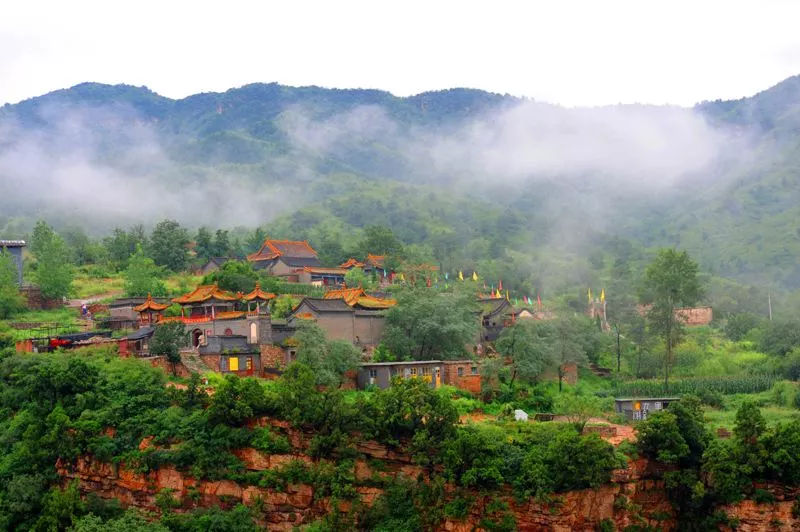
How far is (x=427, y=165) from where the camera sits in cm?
15612

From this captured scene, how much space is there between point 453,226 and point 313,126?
65863 millimetres

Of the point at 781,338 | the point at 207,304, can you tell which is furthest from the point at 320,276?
the point at 781,338

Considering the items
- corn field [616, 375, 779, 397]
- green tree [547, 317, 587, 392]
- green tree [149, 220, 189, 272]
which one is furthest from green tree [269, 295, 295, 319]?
corn field [616, 375, 779, 397]

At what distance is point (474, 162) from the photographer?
156 m

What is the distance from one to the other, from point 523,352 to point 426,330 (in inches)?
159

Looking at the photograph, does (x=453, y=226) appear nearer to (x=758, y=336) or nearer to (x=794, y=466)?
(x=758, y=336)

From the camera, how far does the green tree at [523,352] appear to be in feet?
131

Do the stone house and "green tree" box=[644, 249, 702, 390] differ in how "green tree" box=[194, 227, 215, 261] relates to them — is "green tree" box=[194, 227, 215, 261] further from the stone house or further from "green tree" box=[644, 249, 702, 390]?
the stone house

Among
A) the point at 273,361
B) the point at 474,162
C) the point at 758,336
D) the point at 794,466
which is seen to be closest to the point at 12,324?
the point at 273,361

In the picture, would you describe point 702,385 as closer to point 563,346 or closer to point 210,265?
point 563,346

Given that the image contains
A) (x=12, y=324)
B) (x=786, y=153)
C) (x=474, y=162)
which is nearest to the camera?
(x=12, y=324)

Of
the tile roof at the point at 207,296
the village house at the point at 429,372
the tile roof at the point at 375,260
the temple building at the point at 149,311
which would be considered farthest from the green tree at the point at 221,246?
the village house at the point at 429,372

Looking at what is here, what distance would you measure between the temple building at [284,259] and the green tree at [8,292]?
46.3ft

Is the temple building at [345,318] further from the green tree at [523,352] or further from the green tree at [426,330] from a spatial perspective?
the green tree at [523,352]
